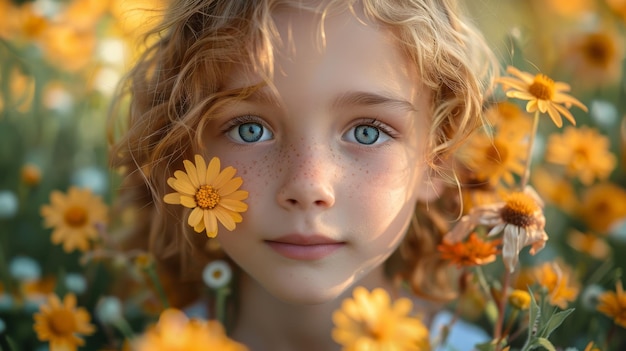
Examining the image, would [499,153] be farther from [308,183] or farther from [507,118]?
[308,183]

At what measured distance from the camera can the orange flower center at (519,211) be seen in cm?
97

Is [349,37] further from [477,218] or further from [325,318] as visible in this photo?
[325,318]

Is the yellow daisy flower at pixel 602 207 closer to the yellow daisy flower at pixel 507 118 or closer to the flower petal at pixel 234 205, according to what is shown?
the yellow daisy flower at pixel 507 118

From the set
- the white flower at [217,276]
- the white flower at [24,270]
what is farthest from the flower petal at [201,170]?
the white flower at [24,270]

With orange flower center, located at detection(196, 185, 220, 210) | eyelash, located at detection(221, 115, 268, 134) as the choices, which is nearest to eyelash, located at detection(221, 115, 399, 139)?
eyelash, located at detection(221, 115, 268, 134)

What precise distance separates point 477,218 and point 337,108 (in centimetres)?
26

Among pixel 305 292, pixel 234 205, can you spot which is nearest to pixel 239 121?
pixel 234 205

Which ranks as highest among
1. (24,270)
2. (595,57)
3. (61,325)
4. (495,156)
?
(595,57)

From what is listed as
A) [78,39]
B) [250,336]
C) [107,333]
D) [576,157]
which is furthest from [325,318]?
[78,39]

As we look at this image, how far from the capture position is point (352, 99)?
35.9 inches

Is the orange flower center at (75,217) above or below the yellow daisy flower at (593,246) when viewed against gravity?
below

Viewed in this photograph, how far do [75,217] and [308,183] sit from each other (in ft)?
1.89

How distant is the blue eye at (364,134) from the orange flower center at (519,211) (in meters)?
0.19

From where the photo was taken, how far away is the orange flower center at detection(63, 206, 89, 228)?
1295 mm
